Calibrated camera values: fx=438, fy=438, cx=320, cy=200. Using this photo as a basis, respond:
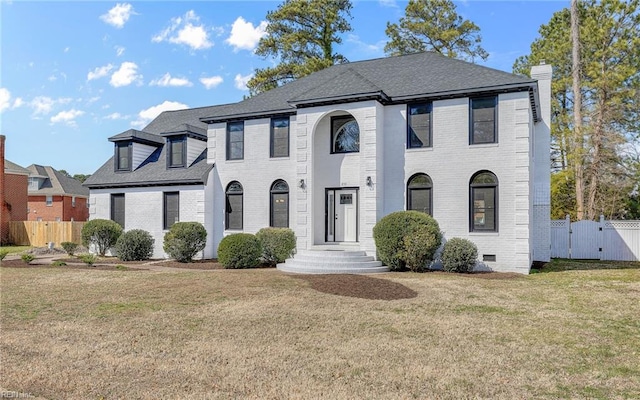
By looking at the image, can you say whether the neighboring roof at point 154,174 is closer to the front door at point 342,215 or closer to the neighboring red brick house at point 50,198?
the front door at point 342,215

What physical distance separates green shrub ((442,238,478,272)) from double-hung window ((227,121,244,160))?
9159 mm

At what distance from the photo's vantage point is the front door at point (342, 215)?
657 inches

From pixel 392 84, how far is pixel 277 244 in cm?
745

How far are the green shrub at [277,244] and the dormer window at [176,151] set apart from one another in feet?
20.9

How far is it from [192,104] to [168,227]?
9413mm

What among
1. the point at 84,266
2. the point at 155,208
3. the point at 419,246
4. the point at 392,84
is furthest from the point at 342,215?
the point at 84,266

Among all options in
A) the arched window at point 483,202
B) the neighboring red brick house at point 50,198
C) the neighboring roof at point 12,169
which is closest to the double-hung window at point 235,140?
the arched window at point 483,202

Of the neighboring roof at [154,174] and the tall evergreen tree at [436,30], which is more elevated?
the tall evergreen tree at [436,30]

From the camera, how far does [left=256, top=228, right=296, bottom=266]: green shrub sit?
15.5 m

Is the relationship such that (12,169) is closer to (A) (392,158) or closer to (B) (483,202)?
(A) (392,158)

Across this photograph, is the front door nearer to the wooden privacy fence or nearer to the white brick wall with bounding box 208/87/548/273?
the white brick wall with bounding box 208/87/548/273

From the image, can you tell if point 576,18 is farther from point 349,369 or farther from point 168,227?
point 349,369

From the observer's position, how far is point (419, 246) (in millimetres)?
13359

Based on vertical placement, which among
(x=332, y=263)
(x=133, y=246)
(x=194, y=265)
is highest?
(x=133, y=246)
